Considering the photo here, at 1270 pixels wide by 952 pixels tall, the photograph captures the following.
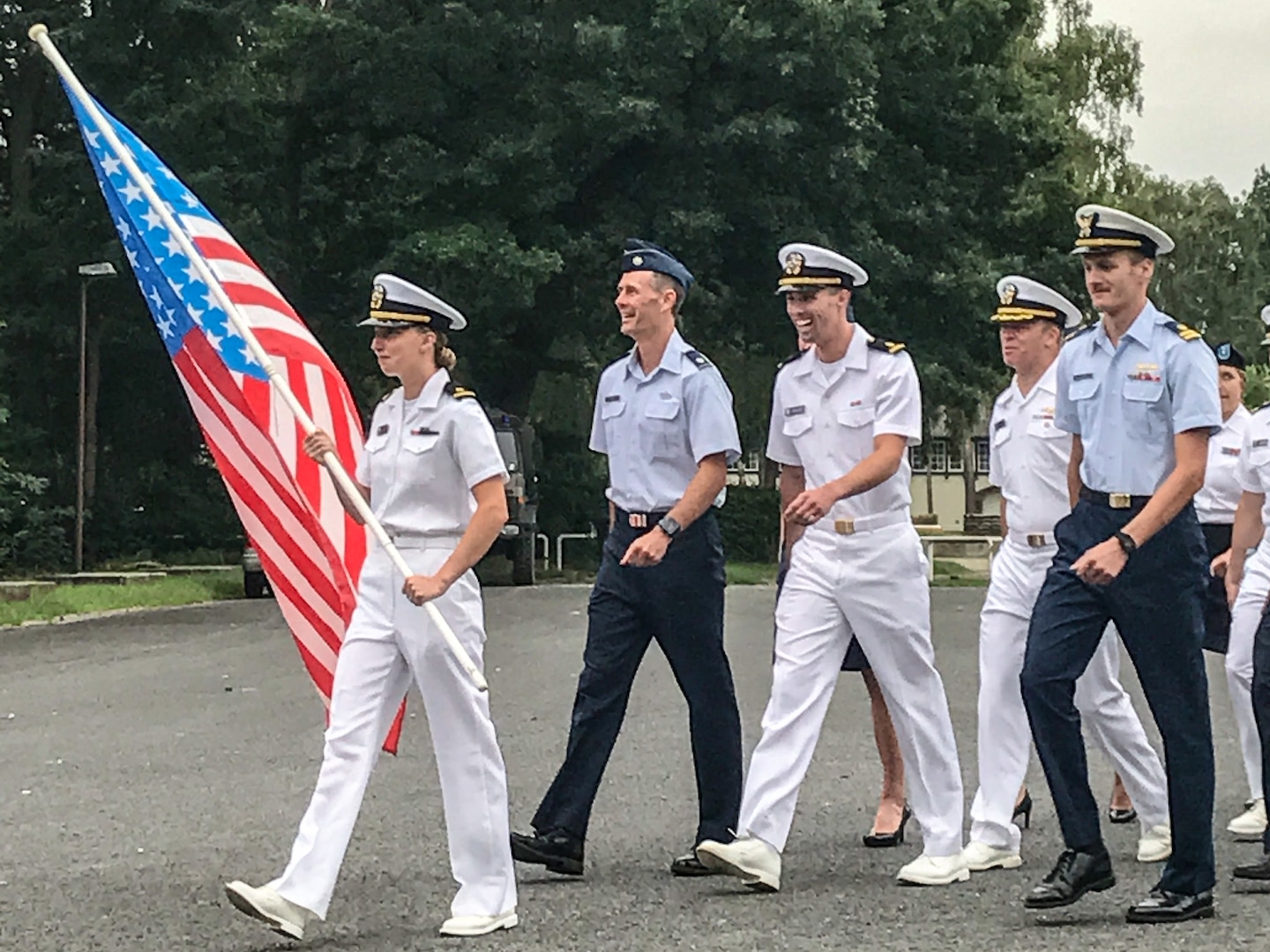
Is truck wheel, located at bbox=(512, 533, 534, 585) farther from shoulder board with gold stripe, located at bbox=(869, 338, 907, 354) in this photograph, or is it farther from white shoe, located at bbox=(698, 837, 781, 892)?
white shoe, located at bbox=(698, 837, 781, 892)

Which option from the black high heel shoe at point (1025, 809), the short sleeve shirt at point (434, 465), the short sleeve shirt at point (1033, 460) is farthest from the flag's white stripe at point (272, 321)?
the black high heel shoe at point (1025, 809)

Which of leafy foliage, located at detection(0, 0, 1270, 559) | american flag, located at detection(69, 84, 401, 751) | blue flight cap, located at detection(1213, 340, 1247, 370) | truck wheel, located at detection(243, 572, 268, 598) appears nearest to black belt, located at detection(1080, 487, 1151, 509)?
american flag, located at detection(69, 84, 401, 751)

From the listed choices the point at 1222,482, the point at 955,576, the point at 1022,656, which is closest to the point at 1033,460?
the point at 1022,656

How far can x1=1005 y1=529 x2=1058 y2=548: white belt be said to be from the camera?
8195mm

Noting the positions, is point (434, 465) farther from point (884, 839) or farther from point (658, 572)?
point (884, 839)

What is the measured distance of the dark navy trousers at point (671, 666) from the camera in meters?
7.84

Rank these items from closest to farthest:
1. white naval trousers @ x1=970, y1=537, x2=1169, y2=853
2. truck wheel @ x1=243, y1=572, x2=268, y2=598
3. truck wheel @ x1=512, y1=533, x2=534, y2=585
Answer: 1. white naval trousers @ x1=970, y1=537, x2=1169, y2=853
2. truck wheel @ x1=243, y1=572, x2=268, y2=598
3. truck wheel @ x1=512, y1=533, x2=534, y2=585

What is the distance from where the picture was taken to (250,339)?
7.60 meters

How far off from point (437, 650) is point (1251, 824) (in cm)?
351

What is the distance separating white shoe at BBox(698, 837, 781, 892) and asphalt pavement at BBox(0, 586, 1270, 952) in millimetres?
82

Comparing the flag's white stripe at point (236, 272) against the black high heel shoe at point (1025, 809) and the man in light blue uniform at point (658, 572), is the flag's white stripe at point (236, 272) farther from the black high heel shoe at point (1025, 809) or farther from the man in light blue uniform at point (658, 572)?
the black high heel shoe at point (1025, 809)

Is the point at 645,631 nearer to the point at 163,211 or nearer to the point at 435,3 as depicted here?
the point at 163,211

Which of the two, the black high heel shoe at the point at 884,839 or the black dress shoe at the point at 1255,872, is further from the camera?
the black high heel shoe at the point at 884,839

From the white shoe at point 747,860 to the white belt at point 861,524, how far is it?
105 cm
